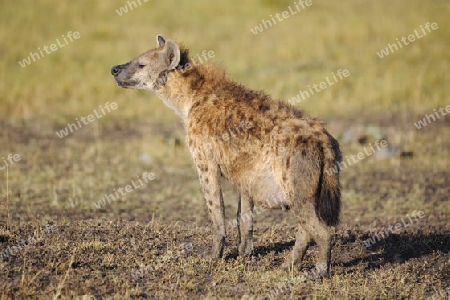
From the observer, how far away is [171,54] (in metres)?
7.23

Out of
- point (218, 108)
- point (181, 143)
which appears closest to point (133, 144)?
point (181, 143)

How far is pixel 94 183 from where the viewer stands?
11156 millimetres

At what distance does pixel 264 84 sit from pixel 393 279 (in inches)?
497

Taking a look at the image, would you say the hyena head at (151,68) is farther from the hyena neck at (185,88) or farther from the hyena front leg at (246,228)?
the hyena front leg at (246,228)

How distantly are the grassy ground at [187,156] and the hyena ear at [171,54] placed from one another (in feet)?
6.03

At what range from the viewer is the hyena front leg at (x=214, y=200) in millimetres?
6539

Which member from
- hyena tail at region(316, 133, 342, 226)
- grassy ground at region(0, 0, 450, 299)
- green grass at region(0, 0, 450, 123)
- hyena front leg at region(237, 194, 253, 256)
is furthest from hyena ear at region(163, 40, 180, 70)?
green grass at region(0, 0, 450, 123)

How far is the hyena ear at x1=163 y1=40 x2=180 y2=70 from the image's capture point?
23.4 feet

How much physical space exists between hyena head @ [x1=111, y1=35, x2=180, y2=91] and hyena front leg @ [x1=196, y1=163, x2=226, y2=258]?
1.26m

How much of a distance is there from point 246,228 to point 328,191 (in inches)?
47.5

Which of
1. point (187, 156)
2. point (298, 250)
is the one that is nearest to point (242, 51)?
point (187, 156)

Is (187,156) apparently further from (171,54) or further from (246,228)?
(246,228)

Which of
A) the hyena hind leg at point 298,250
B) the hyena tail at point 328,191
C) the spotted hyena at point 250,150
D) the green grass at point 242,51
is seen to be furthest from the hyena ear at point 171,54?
the green grass at point 242,51

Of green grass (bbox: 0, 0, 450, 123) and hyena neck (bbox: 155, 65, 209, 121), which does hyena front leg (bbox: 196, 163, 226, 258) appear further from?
green grass (bbox: 0, 0, 450, 123)
